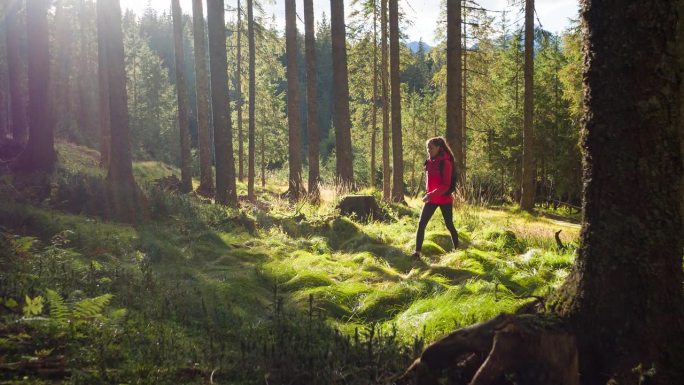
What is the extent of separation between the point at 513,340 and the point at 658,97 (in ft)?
5.37

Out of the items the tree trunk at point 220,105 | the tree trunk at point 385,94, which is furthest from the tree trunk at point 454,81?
the tree trunk at point 385,94

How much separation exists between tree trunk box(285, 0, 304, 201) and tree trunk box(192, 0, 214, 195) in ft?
11.1

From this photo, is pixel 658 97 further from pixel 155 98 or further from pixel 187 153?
pixel 155 98

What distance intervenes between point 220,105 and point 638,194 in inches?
496

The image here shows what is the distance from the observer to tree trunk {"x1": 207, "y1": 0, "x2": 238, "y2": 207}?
13.9 meters

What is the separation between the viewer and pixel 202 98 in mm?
19688

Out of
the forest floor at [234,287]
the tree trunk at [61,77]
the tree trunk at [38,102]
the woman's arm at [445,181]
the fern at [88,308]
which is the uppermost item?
the tree trunk at [61,77]

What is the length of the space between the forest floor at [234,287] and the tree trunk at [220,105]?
81.1 inches

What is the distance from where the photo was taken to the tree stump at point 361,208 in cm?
1209

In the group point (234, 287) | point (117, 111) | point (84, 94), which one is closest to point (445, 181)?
point (234, 287)

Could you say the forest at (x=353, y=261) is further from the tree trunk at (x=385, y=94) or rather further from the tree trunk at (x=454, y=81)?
the tree trunk at (x=385, y=94)

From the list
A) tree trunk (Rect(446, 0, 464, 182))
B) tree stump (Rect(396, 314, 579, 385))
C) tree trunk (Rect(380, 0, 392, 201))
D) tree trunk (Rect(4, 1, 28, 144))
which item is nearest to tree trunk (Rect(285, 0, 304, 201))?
tree trunk (Rect(380, 0, 392, 201))

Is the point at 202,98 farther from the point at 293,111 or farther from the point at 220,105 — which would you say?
the point at 220,105

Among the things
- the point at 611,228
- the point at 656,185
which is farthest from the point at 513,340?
the point at 656,185
